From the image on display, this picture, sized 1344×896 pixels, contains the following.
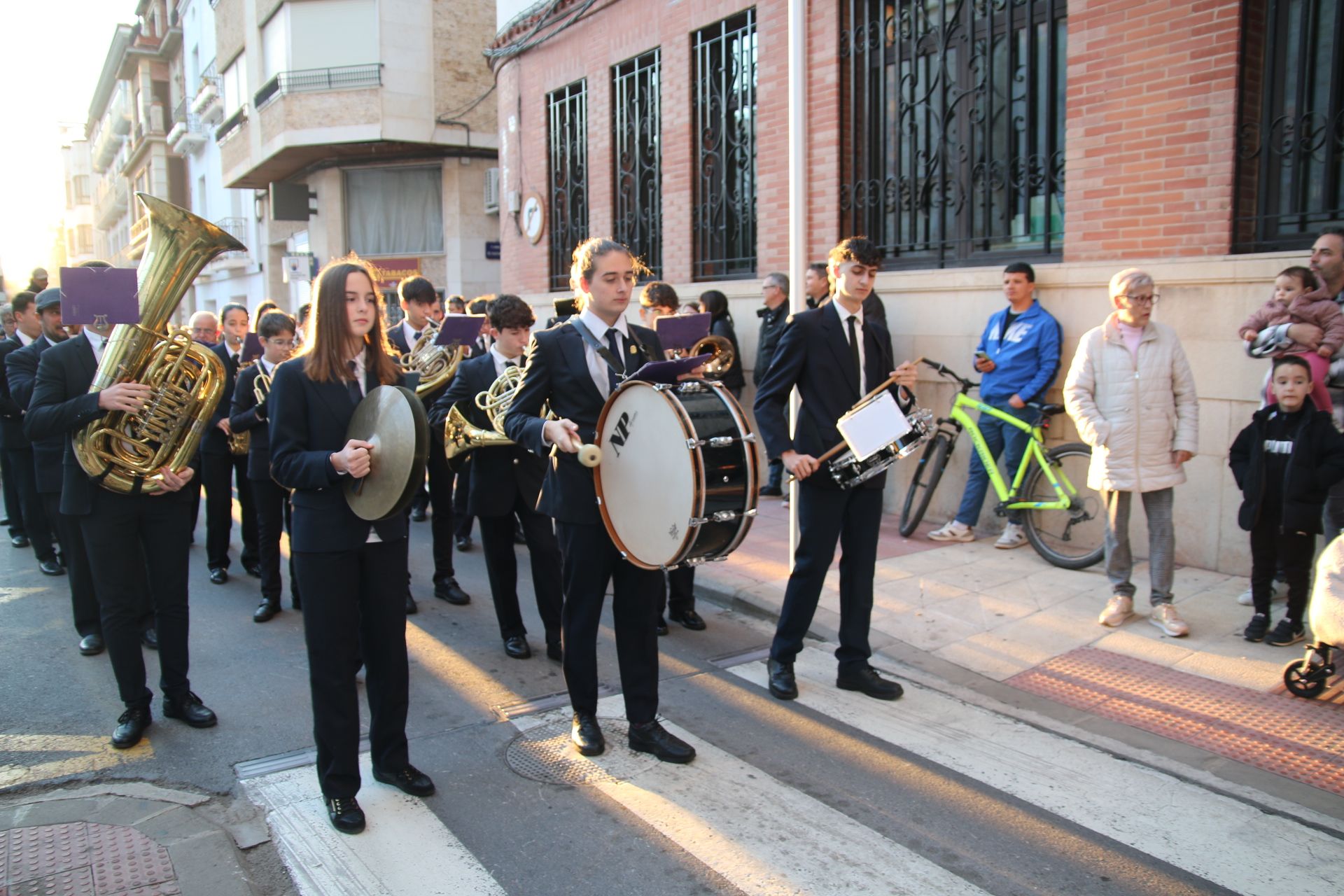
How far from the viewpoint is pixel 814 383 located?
16.0ft

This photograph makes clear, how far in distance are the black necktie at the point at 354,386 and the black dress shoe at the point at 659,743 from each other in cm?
181

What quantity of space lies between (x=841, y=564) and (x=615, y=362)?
164cm

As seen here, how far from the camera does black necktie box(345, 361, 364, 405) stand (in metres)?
3.74

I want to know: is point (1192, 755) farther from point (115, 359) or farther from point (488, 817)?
point (115, 359)

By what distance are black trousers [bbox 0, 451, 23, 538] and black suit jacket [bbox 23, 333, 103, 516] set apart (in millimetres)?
4460

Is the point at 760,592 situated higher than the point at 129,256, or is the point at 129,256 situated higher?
the point at 129,256

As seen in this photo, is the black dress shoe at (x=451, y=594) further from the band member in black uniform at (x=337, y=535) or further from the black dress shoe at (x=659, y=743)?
the band member in black uniform at (x=337, y=535)

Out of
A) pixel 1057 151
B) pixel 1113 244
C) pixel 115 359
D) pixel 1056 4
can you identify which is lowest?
pixel 115 359

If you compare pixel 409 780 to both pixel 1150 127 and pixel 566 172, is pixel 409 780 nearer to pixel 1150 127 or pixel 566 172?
pixel 1150 127

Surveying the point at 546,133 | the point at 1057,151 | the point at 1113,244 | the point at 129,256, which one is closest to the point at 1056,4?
the point at 1057,151

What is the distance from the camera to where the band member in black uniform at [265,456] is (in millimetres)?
6559

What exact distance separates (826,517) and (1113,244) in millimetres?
3914

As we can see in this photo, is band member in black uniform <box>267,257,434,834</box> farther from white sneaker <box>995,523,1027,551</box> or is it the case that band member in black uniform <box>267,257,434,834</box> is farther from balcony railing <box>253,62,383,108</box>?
balcony railing <box>253,62,383,108</box>

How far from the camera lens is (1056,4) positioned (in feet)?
25.7
